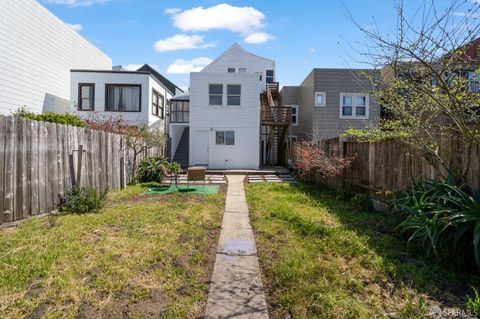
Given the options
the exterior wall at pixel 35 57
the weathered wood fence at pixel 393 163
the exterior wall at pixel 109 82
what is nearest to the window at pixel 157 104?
the exterior wall at pixel 109 82

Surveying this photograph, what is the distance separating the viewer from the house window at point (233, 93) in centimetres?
1903

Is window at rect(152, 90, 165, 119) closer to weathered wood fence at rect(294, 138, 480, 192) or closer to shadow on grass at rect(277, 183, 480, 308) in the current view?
weathered wood fence at rect(294, 138, 480, 192)

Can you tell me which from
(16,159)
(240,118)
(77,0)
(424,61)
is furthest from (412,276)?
(240,118)

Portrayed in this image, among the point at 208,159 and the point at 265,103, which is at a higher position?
the point at 265,103

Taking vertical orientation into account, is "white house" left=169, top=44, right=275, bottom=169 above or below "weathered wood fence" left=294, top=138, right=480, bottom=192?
above

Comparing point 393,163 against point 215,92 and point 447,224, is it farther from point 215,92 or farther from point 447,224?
point 215,92

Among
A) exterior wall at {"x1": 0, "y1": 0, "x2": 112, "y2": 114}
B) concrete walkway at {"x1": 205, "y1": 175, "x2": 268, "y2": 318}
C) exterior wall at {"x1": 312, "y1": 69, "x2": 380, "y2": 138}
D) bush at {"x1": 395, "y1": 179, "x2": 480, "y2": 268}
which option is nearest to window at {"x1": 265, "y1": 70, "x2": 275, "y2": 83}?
exterior wall at {"x1": 312, "y1": 69, "x2": 380, "y2": 138}

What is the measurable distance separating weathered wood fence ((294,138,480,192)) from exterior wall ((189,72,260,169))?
900 cm

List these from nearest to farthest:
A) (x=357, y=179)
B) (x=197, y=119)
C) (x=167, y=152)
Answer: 1. (x=357, y=179)
2. (x=197, y=119)
3. (x=167, y=152)

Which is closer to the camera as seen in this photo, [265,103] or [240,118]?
[240,118]

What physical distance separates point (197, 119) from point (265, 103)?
24.3 ft

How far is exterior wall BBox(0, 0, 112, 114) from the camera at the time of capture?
1414 centimetres

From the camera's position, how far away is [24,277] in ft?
11.6

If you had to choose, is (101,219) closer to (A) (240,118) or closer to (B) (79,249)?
(B) (79,249)
